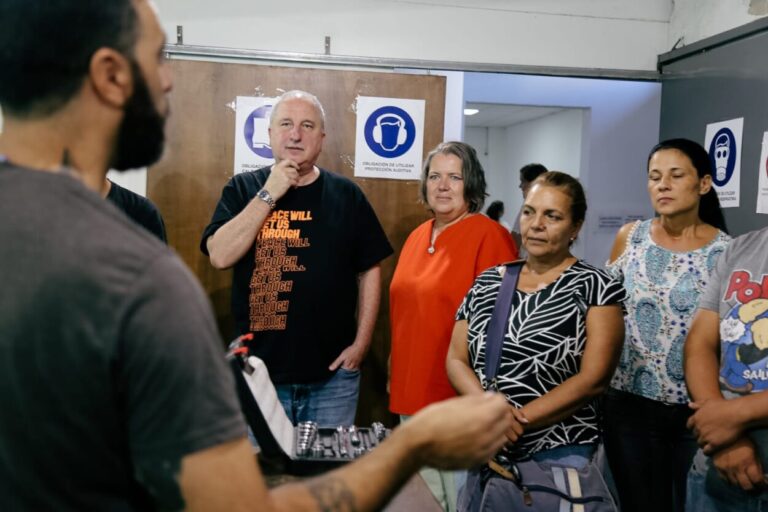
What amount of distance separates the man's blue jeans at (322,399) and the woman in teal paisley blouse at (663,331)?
0.90 meters

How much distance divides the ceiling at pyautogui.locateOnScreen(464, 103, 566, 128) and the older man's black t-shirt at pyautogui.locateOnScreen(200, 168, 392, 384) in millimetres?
5165

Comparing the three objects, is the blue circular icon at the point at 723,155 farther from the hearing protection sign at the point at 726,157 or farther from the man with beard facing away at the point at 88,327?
the man with beard facing away at the point at 88,327

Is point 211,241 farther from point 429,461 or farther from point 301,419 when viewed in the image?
point 429,461

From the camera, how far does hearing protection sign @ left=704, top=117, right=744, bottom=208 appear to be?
117 inches

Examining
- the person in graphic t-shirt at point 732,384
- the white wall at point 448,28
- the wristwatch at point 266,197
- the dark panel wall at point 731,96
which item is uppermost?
the white wall at point 448,28

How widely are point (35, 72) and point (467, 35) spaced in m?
2.88

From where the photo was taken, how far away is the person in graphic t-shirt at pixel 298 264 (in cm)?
237

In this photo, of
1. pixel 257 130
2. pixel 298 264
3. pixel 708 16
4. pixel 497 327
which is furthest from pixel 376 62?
pixel 497 327

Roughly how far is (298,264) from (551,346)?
0.94 m

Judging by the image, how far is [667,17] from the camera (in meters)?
3.49

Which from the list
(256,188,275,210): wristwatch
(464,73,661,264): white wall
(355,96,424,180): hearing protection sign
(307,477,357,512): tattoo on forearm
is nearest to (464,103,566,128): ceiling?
(464,73,661,264): white wall

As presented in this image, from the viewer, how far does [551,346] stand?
1889 mm

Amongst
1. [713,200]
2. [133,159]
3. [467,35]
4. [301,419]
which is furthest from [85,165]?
[467,35]

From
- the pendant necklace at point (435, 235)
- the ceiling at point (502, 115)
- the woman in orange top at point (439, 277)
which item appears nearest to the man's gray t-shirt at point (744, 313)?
the woman in orange top at point (439, 277)
